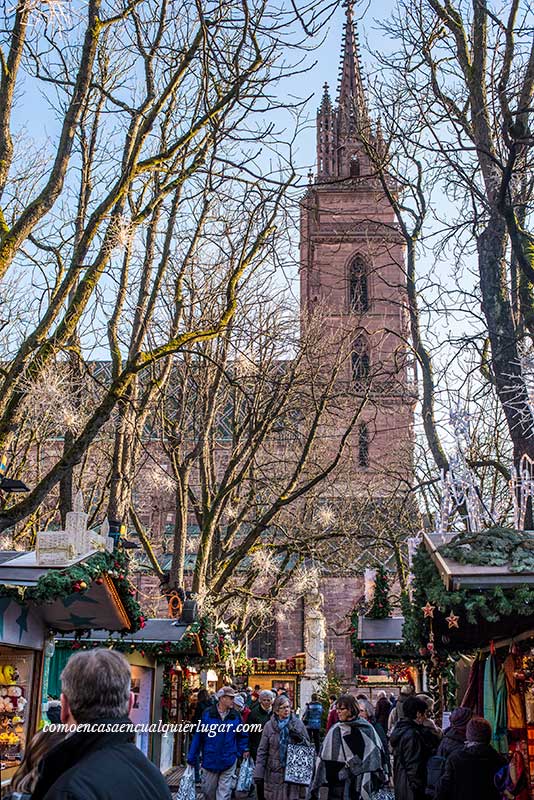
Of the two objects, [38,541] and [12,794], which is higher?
[38,541]

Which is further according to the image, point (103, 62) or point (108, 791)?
point (103, 62)

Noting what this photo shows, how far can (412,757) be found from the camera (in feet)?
26.8

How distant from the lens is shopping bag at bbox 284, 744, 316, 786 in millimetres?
9242

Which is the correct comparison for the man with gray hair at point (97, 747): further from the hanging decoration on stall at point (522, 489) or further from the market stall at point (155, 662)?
the market stall at point (155, 662)

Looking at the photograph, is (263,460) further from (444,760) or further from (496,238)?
(444,760)

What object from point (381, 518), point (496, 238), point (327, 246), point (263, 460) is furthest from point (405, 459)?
point (327, 246)

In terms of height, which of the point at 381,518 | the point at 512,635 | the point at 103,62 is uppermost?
the point at 103,62

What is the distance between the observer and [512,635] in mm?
8945

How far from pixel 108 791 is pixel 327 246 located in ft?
155

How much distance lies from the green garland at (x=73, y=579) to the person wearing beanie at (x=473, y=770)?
12.0 ft

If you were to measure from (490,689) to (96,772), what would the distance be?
24.6 ft

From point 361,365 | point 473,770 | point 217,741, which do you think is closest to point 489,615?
point 473,770

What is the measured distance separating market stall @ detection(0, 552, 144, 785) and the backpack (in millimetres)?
3535

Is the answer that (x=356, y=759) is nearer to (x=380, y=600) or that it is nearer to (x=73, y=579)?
(x=73, y=579)
